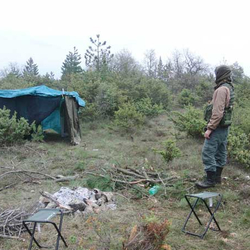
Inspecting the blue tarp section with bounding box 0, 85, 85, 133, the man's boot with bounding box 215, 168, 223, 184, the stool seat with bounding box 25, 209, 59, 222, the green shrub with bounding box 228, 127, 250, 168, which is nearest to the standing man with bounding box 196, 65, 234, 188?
the man's boot with bounding box 215, 168, 223, 184

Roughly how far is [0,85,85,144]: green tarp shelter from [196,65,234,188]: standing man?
4.70 metres

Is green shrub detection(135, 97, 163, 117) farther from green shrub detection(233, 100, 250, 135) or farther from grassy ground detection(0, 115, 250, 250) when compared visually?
green shrub detection(233, 100, 250, 135)

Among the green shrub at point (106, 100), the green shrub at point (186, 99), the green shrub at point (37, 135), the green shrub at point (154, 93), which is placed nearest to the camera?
the green shrub at point (37, 135)

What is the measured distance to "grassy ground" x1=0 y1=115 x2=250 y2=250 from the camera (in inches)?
107

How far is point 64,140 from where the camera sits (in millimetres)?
8336

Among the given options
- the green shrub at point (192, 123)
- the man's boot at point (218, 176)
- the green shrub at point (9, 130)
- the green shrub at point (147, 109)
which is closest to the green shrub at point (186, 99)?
the green shrub at point (147, 109)

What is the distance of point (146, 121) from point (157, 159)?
5371 mm

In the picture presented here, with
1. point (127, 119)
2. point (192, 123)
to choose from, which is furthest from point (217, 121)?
point (127, 119)

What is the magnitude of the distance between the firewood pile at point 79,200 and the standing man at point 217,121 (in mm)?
1311

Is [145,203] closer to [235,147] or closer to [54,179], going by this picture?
[54,179]

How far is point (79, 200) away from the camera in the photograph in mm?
3525

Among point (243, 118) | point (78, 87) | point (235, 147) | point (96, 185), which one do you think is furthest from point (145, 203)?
point (78, 87)

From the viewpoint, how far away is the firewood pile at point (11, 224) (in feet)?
9.30

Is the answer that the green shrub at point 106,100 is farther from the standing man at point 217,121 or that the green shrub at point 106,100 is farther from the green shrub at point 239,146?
the standing man at point 217,121
